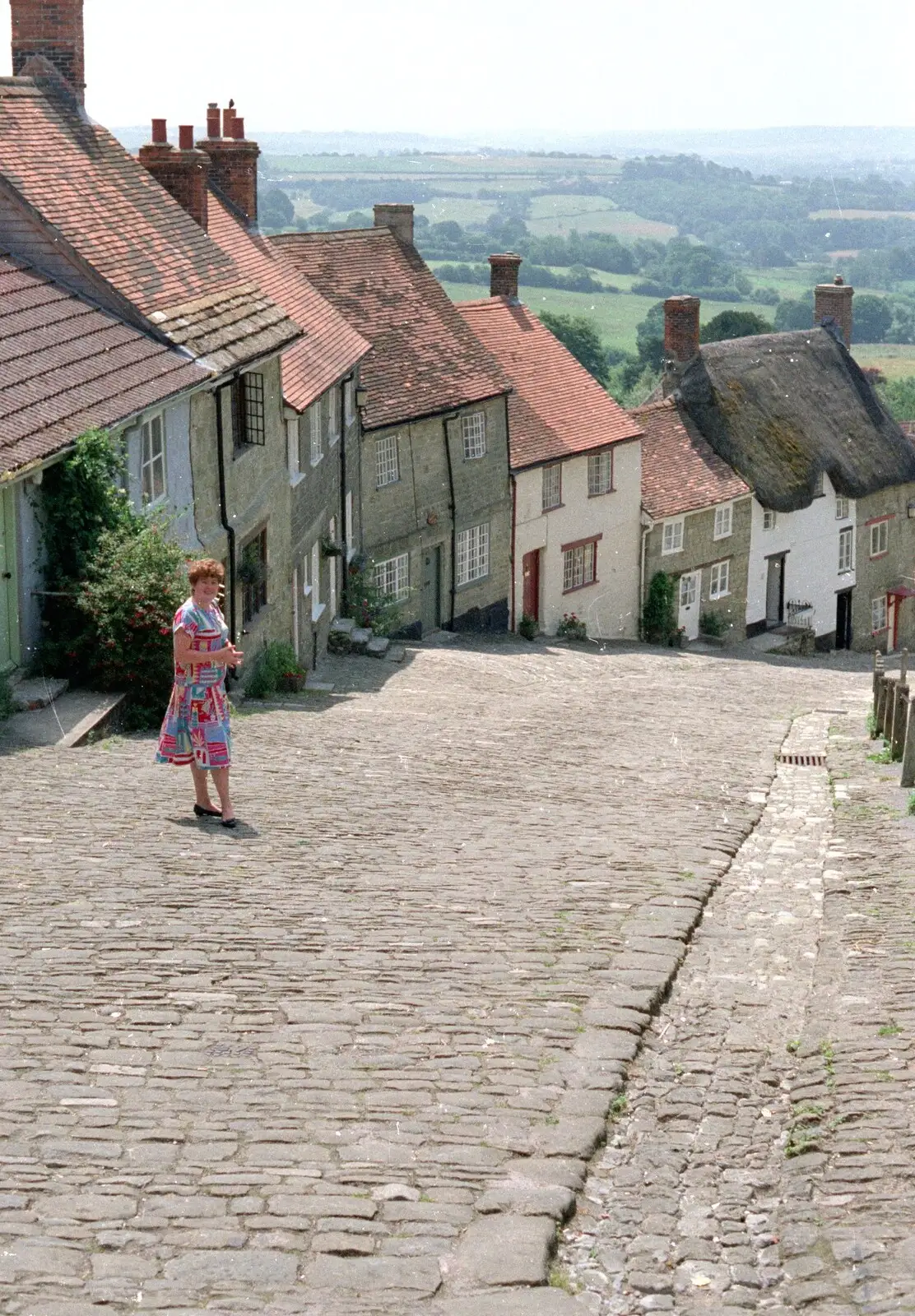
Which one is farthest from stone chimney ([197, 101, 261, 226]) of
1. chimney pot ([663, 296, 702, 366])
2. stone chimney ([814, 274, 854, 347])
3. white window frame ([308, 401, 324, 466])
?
stone chimney ([814, 274, 854, 347])

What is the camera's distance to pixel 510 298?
43031 millimetres

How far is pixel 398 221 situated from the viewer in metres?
38.5

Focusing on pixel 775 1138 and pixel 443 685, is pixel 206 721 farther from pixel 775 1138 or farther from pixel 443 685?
pixel 443 685

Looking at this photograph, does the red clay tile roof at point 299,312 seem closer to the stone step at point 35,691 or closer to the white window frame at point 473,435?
the white window frame at point 473,435

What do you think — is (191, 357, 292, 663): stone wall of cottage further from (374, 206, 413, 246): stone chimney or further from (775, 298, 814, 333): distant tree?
(775, 298, 814, 333): distant tree

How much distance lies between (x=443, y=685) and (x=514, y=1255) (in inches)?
743

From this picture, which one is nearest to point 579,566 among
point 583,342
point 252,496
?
point 252,496

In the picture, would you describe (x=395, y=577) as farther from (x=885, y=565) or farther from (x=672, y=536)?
(x=885, y=565)

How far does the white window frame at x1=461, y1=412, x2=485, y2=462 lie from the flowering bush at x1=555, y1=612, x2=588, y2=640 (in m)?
5.04

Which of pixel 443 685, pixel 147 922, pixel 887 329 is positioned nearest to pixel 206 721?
→ pixel 147 922

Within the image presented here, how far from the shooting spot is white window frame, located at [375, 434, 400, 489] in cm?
3309

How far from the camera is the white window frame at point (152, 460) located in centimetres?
1875

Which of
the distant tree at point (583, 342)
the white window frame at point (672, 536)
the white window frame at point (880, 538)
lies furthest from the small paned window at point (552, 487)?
the distant tree at point (583, 342)

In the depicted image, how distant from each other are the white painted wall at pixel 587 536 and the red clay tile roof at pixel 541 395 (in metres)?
0.49
